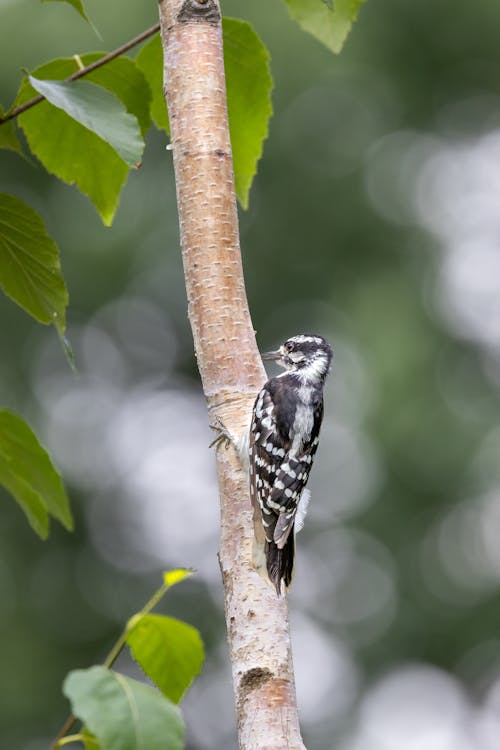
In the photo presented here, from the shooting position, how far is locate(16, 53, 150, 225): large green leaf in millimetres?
2385

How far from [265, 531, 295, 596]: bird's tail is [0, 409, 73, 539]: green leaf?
1.13 feet

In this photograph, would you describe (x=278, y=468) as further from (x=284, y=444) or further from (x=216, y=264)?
(x=216, y=264)

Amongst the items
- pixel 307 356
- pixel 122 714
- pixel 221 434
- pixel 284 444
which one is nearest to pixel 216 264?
pixel 221 434

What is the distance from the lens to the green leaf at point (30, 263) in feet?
6.93

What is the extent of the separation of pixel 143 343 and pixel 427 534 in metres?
3.30

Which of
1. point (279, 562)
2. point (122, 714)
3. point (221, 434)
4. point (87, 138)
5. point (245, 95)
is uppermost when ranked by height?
point (245, 95)

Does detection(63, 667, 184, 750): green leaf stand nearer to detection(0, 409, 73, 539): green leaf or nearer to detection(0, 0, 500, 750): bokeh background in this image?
detection(0, 409, 73, 539): green leaf

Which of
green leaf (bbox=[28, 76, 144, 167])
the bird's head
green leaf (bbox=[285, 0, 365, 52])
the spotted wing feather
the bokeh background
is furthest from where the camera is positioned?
the bokeh background

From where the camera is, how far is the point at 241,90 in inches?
101

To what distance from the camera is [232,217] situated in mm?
2363

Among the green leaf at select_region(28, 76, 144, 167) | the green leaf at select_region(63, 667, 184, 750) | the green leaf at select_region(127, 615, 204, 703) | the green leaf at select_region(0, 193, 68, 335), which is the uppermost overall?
the green leaf at select_region(28, 76, 144, 167)

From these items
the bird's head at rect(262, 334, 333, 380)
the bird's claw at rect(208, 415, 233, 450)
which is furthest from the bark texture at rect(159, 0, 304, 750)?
the bird's head at rect(262, 334, 333, 380)

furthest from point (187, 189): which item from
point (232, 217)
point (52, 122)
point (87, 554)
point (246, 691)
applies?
point (87, 554)

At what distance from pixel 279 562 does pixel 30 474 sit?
575mm
